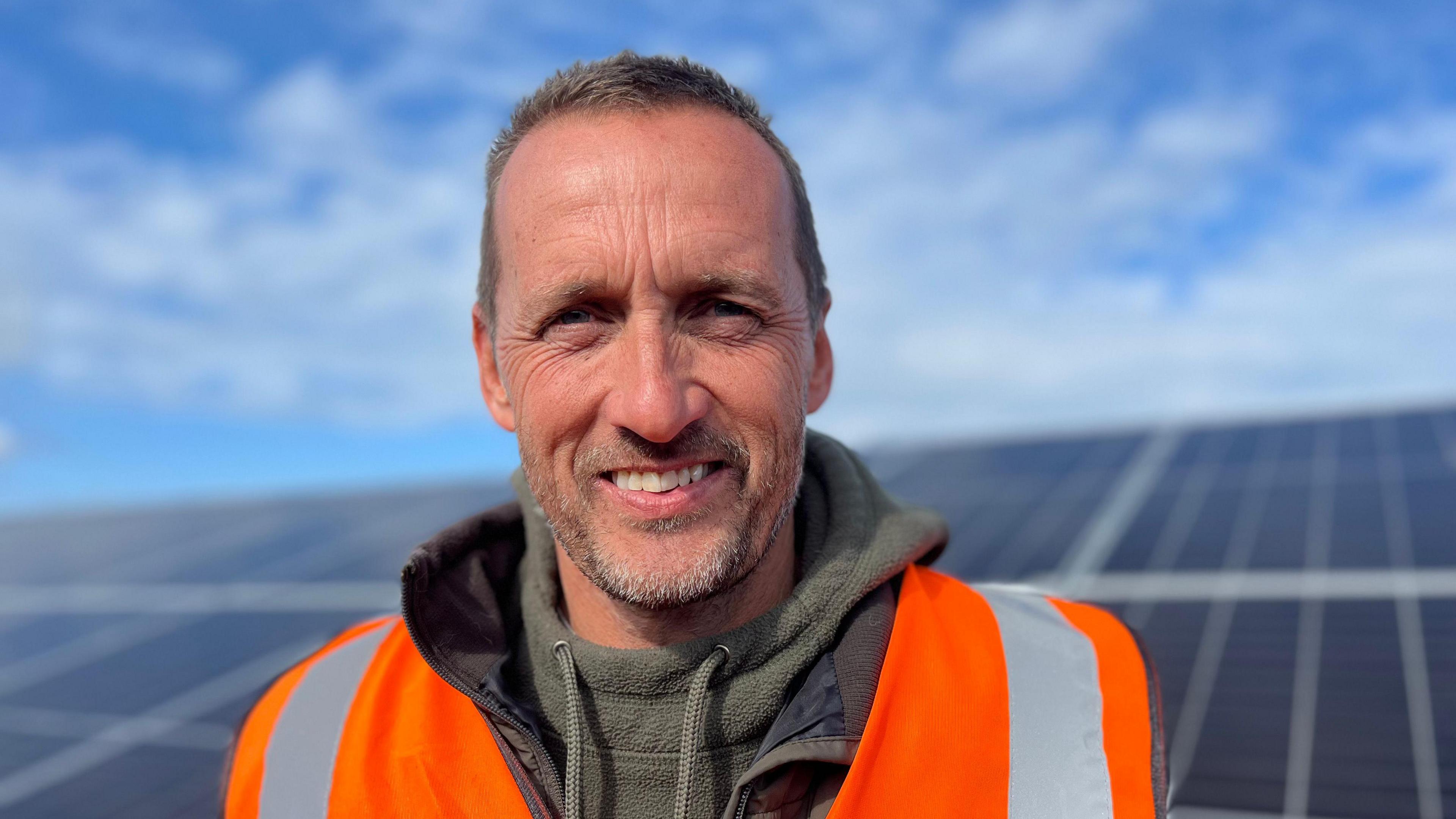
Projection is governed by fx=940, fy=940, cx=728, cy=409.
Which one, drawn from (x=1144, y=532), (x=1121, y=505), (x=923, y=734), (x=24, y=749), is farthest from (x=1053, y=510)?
(x=24, y=749)

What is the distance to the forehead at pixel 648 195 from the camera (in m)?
1.80

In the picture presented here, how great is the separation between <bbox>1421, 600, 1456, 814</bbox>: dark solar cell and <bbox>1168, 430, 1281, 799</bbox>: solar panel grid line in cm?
101

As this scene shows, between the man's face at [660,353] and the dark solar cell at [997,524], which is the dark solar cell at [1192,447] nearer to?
the dark solar cell at [997,524]

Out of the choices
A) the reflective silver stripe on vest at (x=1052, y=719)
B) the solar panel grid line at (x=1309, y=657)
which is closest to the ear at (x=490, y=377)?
the reflective silver stripe on vest at (x=1052, y=719)

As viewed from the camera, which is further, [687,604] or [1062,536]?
[1062,536]

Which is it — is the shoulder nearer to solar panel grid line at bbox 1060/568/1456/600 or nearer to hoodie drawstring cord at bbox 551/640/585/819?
hoodie drawstring cord at bbox 551/640/585/819

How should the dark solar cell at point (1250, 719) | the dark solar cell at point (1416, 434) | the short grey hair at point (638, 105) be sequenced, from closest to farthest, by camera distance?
the short grey hair at point (638, 105) → the dark solar cell at point (1250, 719) → the dark solar cell at point (1416, 434)

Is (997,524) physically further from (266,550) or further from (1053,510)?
(266,550)

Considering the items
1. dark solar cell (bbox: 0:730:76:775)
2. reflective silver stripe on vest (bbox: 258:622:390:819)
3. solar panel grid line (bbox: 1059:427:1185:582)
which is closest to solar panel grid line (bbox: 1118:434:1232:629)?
solar panel grid line (bbox: 1059:427:1185:582)

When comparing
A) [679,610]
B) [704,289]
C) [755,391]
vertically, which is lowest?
[679,610]

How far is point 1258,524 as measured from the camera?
7.82 meters

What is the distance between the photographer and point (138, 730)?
22.6ft

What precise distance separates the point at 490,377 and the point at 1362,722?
4.95 metres

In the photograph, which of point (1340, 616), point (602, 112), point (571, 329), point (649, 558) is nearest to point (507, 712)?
point (649, 558)
